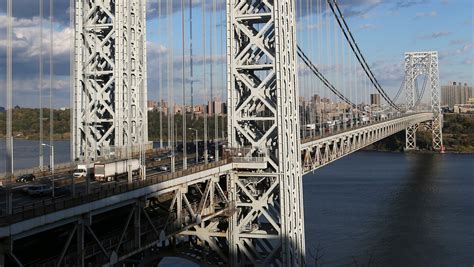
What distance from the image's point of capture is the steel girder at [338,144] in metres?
29.0

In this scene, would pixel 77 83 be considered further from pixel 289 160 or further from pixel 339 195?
pixel 339 195

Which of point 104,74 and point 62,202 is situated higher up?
point 104,74

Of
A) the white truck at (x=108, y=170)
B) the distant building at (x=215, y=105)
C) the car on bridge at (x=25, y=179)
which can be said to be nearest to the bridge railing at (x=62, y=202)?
the white truck at (x=108, y=170)

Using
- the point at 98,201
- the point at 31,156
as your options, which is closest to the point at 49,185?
the point at 98,201

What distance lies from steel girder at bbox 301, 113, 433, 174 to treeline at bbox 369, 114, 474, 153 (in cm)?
3887

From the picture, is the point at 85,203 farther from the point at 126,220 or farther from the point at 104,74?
the point at 104,74

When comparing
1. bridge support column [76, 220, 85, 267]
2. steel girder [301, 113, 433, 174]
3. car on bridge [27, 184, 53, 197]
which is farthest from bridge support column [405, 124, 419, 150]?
bridge support column [76, 220, 85, 267]

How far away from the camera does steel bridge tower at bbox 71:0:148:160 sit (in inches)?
918

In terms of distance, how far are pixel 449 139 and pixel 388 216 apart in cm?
7590

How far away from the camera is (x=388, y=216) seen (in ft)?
133

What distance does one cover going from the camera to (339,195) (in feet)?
154

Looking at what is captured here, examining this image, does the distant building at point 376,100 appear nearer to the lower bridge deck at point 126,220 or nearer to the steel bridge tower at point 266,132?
the steel bridge tower at point 266,132

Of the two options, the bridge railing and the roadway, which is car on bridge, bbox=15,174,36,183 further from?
the bridge railing

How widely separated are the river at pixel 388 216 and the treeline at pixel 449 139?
113ft
